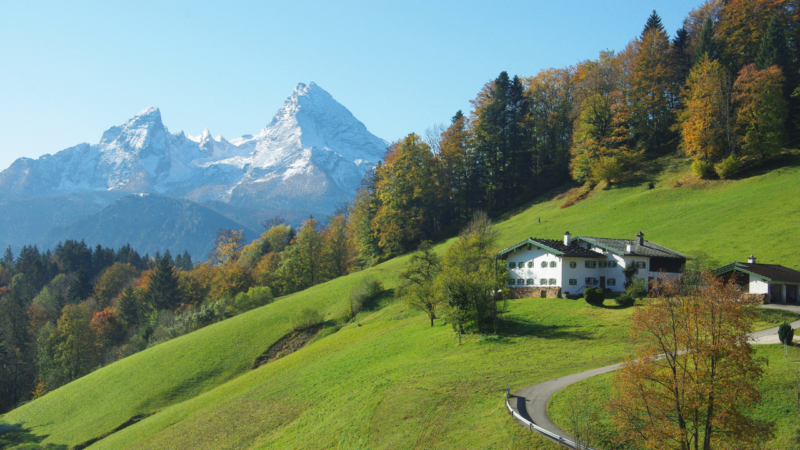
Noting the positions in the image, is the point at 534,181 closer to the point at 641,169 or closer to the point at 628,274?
the point at 641,169

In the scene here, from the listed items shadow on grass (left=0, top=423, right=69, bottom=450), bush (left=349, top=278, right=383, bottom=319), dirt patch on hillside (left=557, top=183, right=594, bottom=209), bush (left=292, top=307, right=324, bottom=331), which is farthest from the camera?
dirt patch on hillside (left=557, top=183, right=594, bottom=209)

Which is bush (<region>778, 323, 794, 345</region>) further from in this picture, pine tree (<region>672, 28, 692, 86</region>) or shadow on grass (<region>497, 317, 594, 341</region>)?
pine tree (<region>672, 28, 692, 86</region>)

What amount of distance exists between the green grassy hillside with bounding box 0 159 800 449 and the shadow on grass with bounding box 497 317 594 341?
0.22 meters

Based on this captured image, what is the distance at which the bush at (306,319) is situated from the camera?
56719mm

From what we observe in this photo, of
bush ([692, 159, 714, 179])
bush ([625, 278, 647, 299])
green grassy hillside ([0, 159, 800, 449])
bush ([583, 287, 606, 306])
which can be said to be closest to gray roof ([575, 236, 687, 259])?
green grassy hillside ([0, 159, 800, 449])

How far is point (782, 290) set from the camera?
3894cm

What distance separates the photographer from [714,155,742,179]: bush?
62.3 metres

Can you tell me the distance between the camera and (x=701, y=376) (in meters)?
15.8

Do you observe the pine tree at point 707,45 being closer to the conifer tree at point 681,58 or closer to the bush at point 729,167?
the conifer tree at point 681,58

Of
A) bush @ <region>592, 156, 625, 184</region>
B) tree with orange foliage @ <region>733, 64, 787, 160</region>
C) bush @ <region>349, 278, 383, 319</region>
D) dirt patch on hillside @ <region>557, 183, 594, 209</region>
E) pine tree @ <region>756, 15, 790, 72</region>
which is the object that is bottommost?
bush @ <region>349, 278, 383, 319</region>

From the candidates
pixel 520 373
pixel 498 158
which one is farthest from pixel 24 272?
pixel 520 373

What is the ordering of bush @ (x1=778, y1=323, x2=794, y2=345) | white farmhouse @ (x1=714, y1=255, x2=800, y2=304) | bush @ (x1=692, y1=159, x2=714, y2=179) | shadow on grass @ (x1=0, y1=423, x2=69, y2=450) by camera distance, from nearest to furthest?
bush @ (x1=778, y1=323, x2=794, y2=345), white farmhouse @ (x1=714, y1=255, x2=800, y2=304), shadow on grass @ (x1=0, y1=423, x2=69, y2=450), bush @ (x1=692, y1=159, x2=714, y2=179)

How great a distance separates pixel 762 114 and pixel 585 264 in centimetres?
3631

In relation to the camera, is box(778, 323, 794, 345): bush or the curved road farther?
box(778, 323, 794, 345): bush
